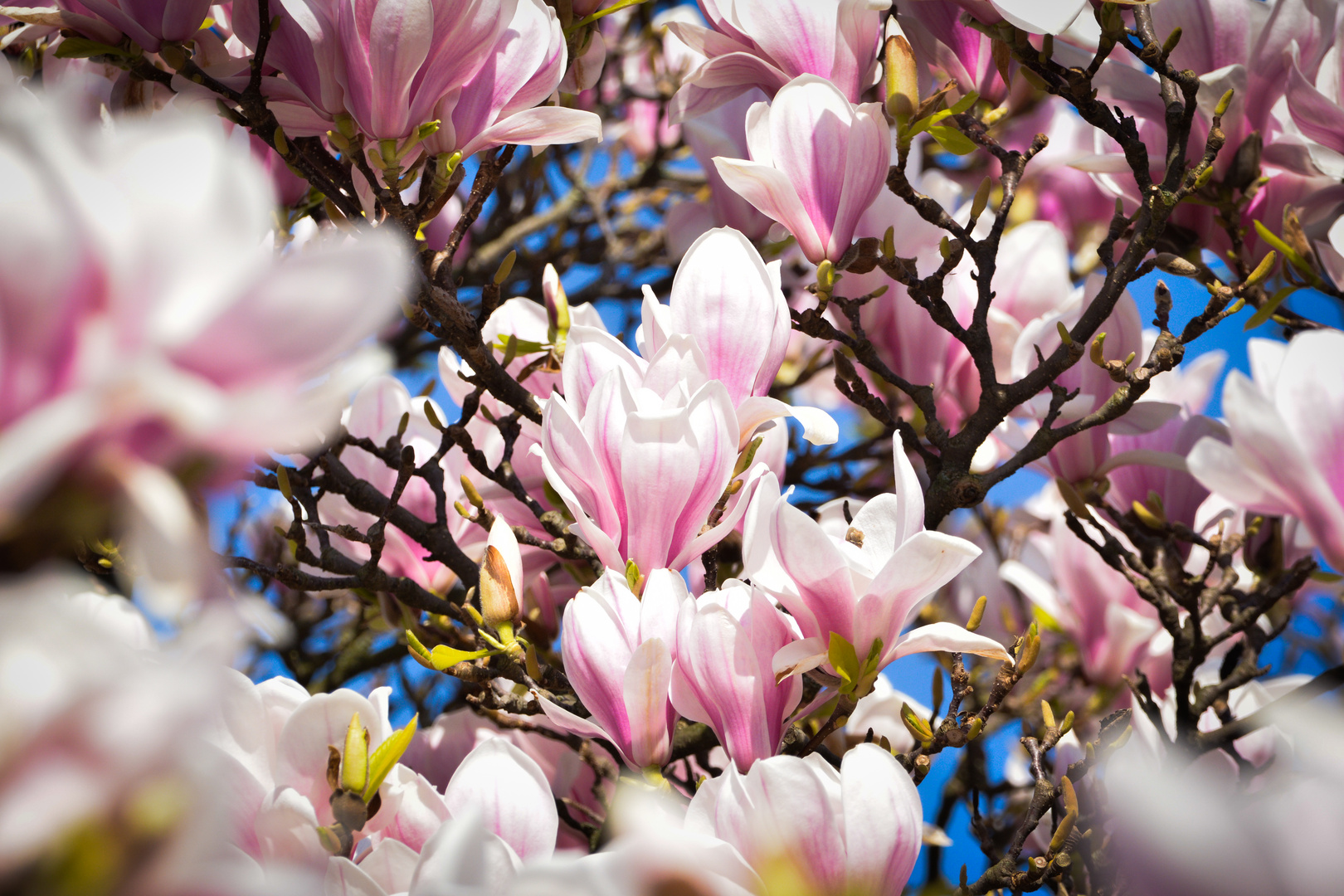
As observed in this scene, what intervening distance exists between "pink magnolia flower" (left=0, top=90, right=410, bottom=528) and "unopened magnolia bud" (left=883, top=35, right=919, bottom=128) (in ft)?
2.72

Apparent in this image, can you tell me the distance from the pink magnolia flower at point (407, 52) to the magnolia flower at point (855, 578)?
0.58m

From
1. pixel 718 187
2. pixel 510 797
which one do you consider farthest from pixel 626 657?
pixel 718 187

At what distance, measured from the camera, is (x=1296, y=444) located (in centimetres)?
59

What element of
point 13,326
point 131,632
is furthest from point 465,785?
point 13,326

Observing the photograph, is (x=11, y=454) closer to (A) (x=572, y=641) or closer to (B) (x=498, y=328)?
(A) (x=572, y=641)

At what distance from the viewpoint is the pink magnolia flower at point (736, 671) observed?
0.76 meters

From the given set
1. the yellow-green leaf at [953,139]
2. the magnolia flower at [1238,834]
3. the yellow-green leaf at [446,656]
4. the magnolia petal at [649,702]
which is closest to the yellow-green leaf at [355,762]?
the yellow-green leaf at [446,656]

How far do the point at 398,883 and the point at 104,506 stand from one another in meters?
0.52

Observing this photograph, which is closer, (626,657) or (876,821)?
(876,821)

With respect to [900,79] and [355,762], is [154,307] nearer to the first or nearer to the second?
[355,762]

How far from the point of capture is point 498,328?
1291 mm

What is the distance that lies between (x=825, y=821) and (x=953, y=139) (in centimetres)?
88

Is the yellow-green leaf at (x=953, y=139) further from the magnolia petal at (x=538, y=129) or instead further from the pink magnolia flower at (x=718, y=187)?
the magnolia petal at (x=538, y=129)

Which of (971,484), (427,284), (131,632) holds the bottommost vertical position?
(131,632)
